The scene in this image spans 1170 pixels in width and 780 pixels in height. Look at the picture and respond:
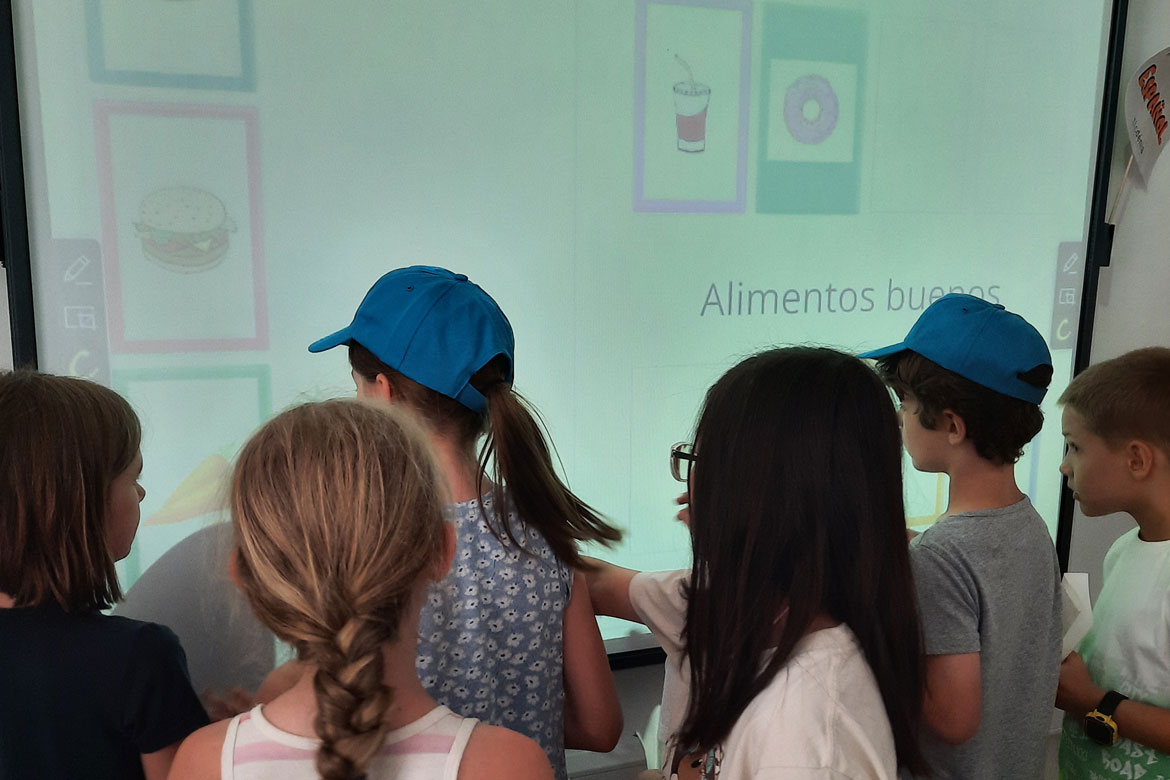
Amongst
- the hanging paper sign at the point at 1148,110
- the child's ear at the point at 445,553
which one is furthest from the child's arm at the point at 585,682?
the hanging paper sign at the point at 1148,110

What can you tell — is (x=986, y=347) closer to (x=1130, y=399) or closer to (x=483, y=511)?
(x=1130, y=399)

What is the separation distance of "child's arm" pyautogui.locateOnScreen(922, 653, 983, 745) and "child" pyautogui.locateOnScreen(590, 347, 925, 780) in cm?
21

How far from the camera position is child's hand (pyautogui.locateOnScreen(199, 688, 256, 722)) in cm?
107

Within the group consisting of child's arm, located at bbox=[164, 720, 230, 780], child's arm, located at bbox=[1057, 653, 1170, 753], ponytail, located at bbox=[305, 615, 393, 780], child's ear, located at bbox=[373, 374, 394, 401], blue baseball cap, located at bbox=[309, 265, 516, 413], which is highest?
blue baseball cap, located at bbox=[309, 265, 516, 413]

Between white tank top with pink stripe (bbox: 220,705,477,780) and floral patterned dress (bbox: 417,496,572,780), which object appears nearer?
white tank top with pink stripe (bbox: 220,705,477,780)

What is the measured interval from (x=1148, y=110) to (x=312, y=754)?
2258 millimetres

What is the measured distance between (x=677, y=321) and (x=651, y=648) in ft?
2.15

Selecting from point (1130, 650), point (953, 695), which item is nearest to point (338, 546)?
point (953, 695)

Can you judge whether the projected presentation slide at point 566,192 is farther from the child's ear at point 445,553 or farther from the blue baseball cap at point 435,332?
the child's ear at point 445,553

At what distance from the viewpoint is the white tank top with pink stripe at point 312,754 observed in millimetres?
770

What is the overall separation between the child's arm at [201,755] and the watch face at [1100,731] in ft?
4.15


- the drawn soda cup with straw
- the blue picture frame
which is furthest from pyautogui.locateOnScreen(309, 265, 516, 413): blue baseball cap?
the drawn soda cup with straw

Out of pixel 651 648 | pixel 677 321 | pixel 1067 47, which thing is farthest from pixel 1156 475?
pixel 1067 47

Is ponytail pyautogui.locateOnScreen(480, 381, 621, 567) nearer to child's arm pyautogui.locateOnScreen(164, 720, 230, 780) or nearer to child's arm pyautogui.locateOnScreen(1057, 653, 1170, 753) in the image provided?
child's arm pyautogui.locateOnScreen(164, 720, 230, 780)
